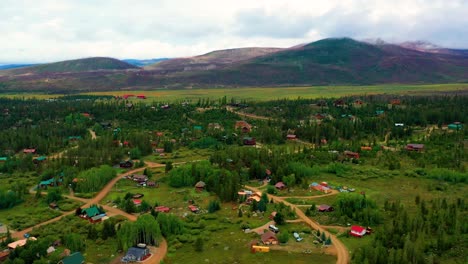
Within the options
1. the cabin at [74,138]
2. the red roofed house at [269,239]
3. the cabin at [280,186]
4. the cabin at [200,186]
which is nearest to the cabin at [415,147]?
the cabin at [280,186]

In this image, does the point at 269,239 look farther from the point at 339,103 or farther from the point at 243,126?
A: the point at 339,103

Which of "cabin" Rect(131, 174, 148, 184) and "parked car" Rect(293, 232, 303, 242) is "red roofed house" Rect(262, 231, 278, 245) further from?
"cabin" Rect(131, 174, 148, 184)

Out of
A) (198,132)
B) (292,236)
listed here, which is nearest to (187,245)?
(292,236)

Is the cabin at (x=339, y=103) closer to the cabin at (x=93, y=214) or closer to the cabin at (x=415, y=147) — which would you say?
the cabin at (x=415, y=147)

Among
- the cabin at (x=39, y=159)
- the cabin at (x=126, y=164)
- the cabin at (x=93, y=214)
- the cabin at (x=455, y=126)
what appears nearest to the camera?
the cabin at (x=93, y=214)

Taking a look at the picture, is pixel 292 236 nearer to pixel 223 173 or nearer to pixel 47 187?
pixel 223 173

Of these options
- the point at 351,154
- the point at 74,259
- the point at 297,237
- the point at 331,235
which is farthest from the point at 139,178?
the point at 351,154
